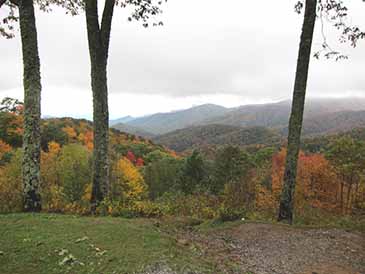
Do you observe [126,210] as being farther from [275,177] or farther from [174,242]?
[275,177]

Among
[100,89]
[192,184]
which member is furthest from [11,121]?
[100,89]

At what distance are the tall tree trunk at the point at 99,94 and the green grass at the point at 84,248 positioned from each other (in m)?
2.08

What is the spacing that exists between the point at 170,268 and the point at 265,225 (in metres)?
3.64

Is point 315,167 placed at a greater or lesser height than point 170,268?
lesser

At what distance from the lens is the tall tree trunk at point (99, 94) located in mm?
8883

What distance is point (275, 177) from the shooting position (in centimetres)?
3931

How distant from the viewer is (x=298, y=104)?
27.4 feet

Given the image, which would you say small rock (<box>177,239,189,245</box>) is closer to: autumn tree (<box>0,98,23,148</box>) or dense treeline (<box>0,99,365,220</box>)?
dense treeline (<box>0,99,365,220</box>)

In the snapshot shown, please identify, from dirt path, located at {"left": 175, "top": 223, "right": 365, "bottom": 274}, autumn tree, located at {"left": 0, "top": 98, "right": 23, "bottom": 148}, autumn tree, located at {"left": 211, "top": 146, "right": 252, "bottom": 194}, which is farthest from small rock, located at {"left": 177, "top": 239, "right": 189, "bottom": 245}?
autumn tree, located at {"left": 211, "top": 146, "right": 252, "bottom": 194}

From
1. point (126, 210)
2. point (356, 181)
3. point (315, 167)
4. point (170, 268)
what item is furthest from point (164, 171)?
point (170, 268)

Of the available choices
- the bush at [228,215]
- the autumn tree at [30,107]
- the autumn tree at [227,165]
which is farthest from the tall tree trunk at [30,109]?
the autumn tree at [227,165]

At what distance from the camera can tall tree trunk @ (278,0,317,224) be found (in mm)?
8273

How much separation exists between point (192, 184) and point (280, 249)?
41976 mm

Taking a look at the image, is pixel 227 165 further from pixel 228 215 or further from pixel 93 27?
pixel 93 27
